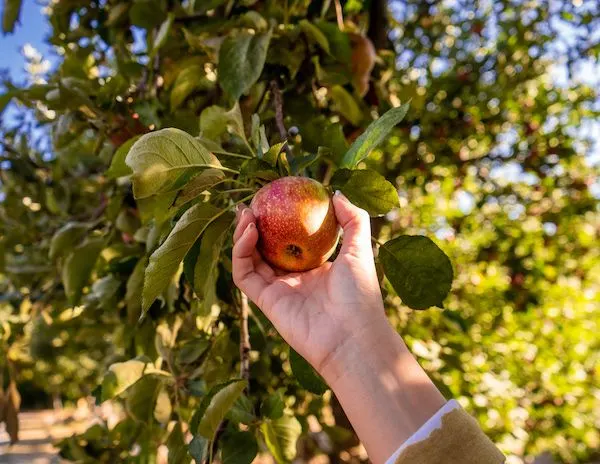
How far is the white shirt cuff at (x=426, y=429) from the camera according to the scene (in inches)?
27.4

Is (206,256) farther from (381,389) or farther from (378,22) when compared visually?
(378,22)

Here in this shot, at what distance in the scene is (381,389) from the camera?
2.53 feet

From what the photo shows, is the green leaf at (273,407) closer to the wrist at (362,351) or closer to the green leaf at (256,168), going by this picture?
the wrist at (362,351)

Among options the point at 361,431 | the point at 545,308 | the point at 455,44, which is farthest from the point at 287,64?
the point at 545,308

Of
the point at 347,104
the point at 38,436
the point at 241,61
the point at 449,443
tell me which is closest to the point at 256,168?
the point at 241,61

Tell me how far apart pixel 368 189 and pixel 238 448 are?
1.93 ft

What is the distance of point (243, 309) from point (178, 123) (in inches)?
21.1

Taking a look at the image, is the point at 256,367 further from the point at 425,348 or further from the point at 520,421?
the point at 520,421

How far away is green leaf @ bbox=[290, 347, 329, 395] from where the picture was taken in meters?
1.01

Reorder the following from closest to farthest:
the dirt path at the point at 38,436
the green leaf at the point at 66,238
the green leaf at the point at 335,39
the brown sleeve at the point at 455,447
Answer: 1. the brown sleeve at the point at 455,447
2. the green leaf at the point at 335,39
3. the green leaf at the point at 66,238
4. the dirt path at the point at 38,436

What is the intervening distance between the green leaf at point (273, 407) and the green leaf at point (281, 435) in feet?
0.05

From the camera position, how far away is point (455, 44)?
135 inches

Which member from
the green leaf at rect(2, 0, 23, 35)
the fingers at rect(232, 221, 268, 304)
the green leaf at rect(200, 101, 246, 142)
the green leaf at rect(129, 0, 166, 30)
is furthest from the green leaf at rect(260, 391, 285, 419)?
the green leaf at rect(2, 0, 23, 35)

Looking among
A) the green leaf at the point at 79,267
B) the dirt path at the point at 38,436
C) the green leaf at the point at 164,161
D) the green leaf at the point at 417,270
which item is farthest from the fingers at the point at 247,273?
the dirt path at the point at 38,436
